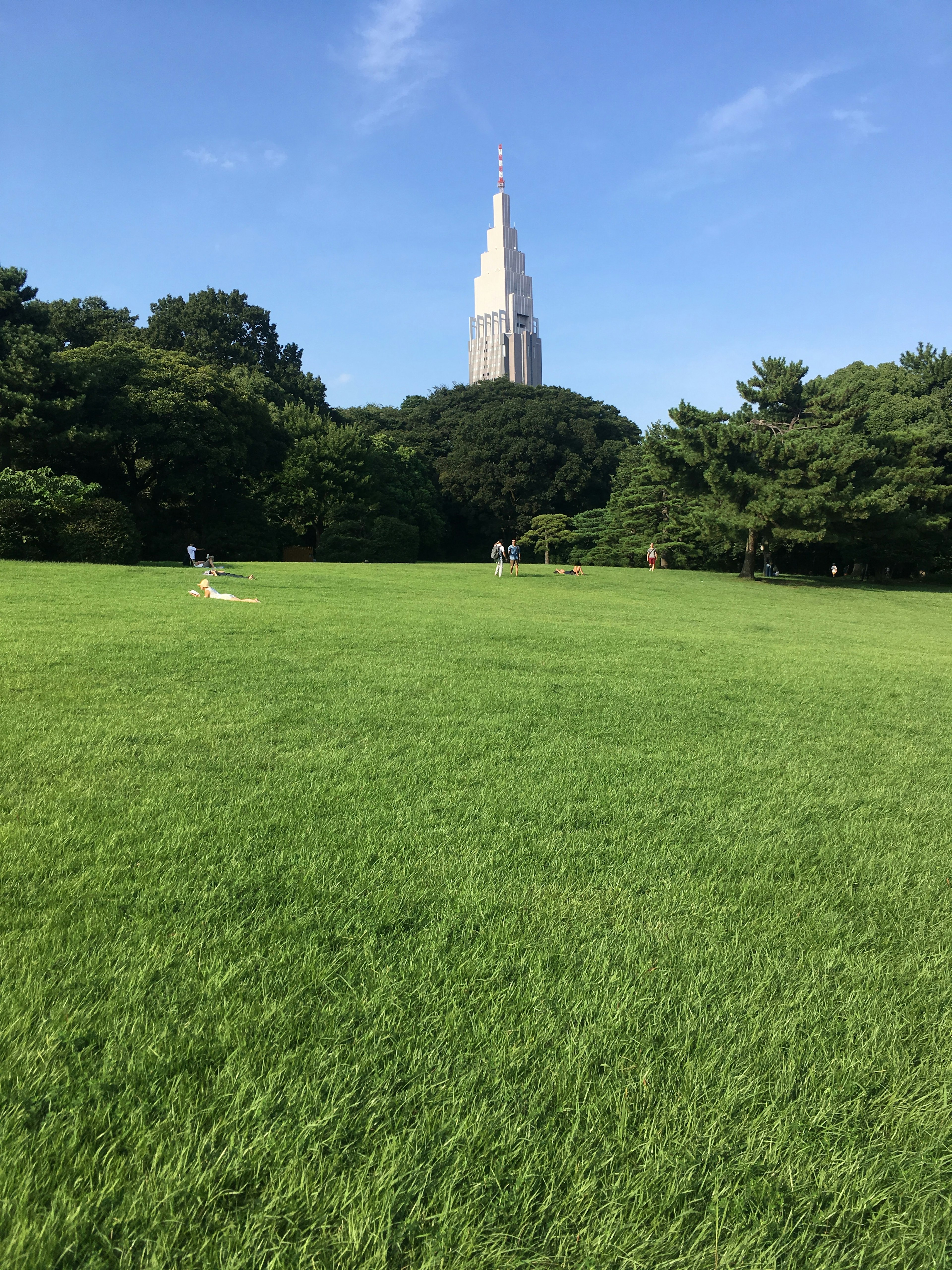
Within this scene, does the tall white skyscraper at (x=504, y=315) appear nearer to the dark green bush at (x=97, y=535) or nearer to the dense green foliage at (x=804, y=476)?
the dense green foliage at (x=804, y=476)

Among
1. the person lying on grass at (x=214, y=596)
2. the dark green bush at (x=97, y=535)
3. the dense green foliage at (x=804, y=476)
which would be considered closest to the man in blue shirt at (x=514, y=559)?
the dense green foliage at (x=804, y=476)

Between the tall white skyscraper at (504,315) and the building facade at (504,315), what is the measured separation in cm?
12

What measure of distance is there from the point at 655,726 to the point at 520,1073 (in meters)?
3.92

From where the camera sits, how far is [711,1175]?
163 cm

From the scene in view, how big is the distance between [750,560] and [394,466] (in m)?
25.4

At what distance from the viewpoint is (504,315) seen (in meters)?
169

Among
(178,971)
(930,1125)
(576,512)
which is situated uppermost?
(576,512)

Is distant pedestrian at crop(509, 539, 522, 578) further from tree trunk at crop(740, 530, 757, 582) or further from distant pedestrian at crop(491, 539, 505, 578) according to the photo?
tree trunk at crop(740, 530, 757, 582)

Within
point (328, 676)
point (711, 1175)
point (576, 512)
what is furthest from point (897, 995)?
point (576, 512)

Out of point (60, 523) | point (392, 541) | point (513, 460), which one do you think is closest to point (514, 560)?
point (392, 541)

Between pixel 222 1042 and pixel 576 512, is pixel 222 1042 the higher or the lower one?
the lower one

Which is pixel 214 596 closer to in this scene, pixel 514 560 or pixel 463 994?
pixel 463 994

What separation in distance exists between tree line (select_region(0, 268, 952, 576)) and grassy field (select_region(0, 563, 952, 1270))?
18.3 meters

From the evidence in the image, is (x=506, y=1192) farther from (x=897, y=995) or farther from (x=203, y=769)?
(x=203, y=769)
